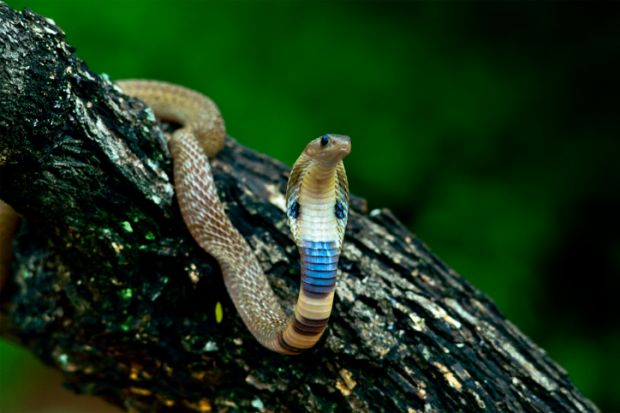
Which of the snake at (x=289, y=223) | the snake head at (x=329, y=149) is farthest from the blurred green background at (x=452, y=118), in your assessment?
the snake head at (x=329, y=149)

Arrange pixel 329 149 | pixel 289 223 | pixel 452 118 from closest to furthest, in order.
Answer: pixel 329 149 → pixel 289 223 → pixel 452 118

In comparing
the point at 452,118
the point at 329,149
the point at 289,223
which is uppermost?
the point at 452,118

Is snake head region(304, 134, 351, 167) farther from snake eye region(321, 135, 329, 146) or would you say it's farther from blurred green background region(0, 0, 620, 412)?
blurred green background region(0, 0, 620, 412)

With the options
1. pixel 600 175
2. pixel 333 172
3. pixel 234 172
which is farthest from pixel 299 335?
pixel 600 175

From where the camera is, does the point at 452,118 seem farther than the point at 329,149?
Yes

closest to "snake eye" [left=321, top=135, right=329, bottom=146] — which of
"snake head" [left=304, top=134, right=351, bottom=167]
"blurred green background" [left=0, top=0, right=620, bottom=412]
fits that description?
"snake head" [left=304, top=134, right=351, bottom=167]

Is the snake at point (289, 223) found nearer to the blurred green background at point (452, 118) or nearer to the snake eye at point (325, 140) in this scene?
the snake eye at point (325, 140)

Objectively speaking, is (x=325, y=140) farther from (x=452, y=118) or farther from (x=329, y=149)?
(x=452, y=118)

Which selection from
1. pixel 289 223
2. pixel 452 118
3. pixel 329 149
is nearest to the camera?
pixel 329 149

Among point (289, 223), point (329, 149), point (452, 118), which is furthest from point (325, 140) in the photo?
point (452, 118)
